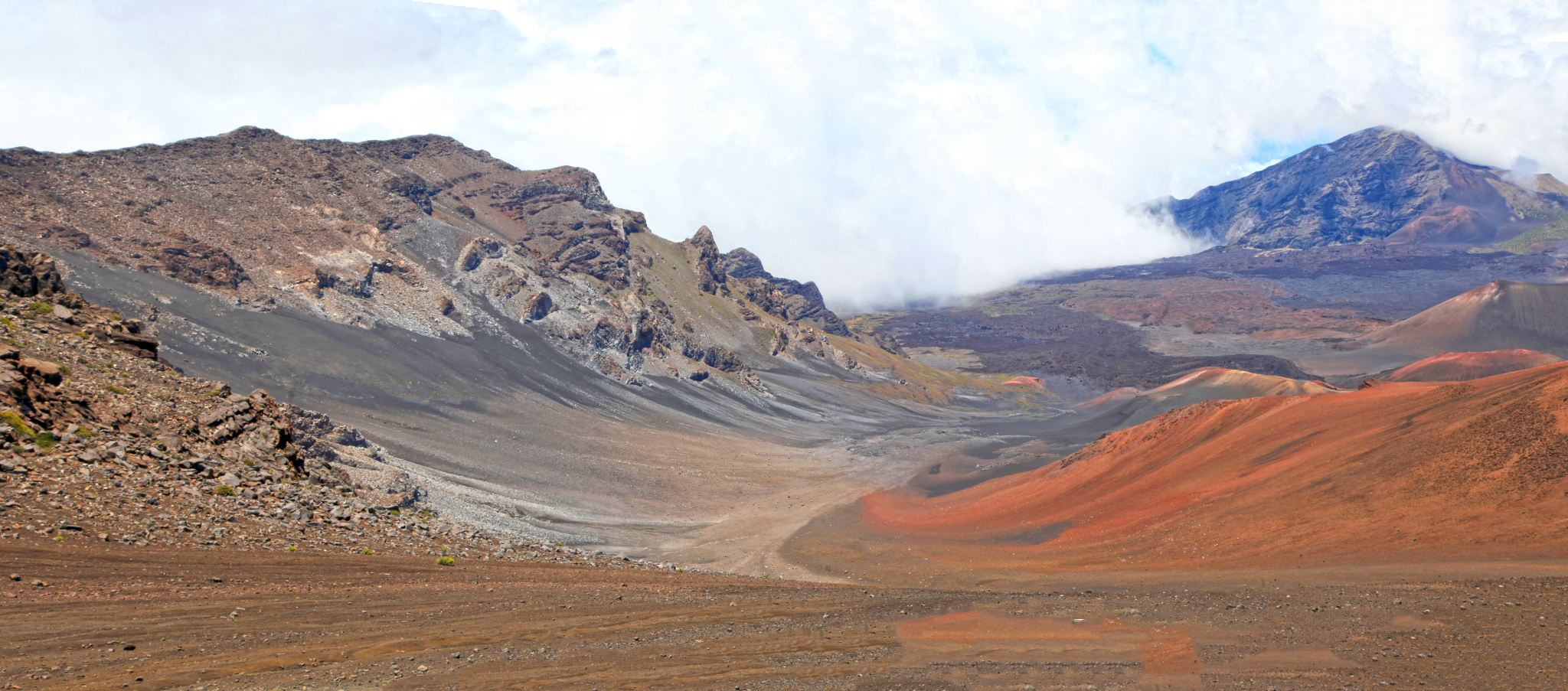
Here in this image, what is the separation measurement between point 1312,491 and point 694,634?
23428 mm

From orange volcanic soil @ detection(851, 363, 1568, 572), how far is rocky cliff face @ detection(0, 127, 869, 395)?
58541 mm

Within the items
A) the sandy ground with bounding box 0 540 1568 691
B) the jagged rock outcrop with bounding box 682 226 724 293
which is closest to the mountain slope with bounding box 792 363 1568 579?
the sandy ground with bounding box 0 540 1568 691

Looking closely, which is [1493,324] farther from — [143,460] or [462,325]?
[143,460]

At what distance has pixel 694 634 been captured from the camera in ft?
50.9

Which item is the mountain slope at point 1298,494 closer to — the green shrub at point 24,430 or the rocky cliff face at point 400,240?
the green shrub at point 24,430

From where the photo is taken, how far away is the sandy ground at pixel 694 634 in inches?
468

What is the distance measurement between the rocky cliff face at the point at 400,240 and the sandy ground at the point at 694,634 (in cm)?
6349

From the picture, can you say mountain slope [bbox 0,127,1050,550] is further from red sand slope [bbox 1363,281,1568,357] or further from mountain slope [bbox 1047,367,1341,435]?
red sand slope [bbox 1363,281,1568,357]

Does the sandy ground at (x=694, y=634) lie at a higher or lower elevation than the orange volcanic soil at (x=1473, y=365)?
lower

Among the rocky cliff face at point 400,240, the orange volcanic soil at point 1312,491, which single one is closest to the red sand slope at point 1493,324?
the rocky cliff face at point 400,240

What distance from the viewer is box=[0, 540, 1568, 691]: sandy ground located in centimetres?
1190

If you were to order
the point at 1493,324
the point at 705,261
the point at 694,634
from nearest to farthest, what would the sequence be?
the point at 694,634 < the point at 705,261 < the point at 1493,324

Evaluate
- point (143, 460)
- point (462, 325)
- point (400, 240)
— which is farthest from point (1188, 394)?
point (143, 460)

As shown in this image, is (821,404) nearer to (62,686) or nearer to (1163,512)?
(1163,512)
